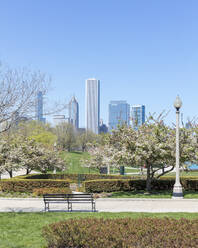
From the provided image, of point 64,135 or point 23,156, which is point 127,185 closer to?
point 23,156

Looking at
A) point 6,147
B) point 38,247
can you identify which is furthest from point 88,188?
point 38,247

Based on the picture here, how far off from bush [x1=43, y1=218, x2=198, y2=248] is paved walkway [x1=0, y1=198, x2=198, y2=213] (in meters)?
6.36

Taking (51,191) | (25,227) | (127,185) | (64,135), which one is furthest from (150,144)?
(64,135)

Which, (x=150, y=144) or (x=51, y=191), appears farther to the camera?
(x=51, y=191)

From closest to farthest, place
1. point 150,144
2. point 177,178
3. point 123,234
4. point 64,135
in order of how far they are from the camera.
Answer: point 123,234 → point 177,178 → point 150,144 → point 64,135

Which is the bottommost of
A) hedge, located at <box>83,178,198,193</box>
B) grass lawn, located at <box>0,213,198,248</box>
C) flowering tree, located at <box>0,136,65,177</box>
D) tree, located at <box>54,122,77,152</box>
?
grass lawn, located at <box>0,213,198,248</box>

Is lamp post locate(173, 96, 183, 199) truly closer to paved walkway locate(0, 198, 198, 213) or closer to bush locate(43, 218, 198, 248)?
paved walkway locate(0, 198, 198, 213)

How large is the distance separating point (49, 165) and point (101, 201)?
1564cm

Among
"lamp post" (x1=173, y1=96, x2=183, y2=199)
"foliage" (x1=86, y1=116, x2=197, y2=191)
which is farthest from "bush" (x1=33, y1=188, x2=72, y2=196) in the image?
"lamp post" (x1=173, y1=96, x2=183, y2=199)

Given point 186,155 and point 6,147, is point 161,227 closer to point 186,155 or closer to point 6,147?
point 186,155

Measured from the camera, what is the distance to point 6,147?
84.5 feet

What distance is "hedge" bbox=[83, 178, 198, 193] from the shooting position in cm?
2109

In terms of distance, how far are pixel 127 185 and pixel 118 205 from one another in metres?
5.88

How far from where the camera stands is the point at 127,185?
21359 mm
